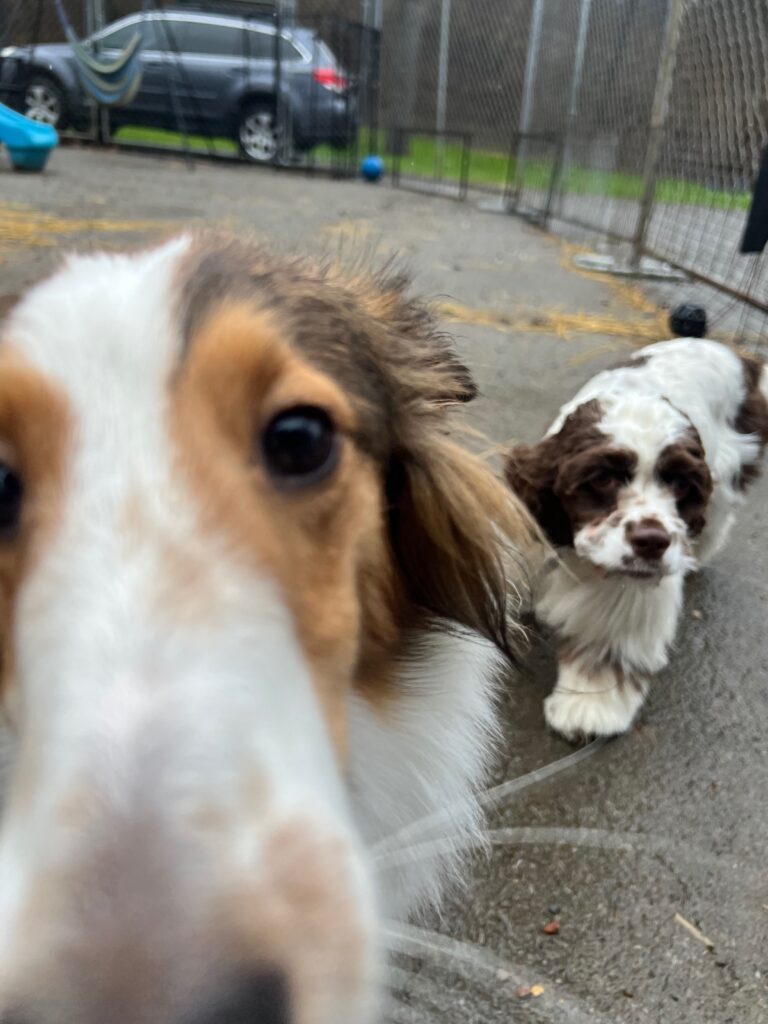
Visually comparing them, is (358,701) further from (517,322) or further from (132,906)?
(517,322)

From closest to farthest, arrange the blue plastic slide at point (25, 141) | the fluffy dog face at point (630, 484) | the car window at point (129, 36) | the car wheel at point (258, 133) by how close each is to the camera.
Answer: the fluffy dog face at point (630, 484), the blue plastic slide at point (25, 141), the car window at point (129, 36), the car wheel at point (258, 133)

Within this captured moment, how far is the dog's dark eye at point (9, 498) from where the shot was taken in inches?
46.6

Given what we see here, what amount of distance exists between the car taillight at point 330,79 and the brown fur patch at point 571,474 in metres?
14.8

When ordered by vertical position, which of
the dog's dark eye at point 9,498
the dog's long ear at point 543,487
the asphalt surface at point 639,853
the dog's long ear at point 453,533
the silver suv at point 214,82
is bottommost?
the asphalt surface at point 639,853

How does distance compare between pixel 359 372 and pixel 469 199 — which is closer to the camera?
pixel 359 372

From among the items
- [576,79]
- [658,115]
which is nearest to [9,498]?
[658,115]

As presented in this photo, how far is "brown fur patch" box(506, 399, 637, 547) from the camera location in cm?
279

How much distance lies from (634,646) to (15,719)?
2.05 m

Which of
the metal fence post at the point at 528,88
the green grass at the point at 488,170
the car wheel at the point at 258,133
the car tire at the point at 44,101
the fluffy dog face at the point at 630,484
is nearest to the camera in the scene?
the fluffy dog face at the point at 630,484

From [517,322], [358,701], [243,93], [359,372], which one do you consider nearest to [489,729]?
[358,701]

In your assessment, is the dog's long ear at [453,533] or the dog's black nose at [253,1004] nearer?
the dog's black nose at [253,1004]

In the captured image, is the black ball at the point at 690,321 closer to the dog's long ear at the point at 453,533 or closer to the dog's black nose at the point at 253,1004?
the dog's long ear at the point at 453,533

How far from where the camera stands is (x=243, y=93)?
1546cm

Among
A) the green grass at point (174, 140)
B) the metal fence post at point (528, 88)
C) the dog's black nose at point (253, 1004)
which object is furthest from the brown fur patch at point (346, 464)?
the green grass at point (174, 140)
